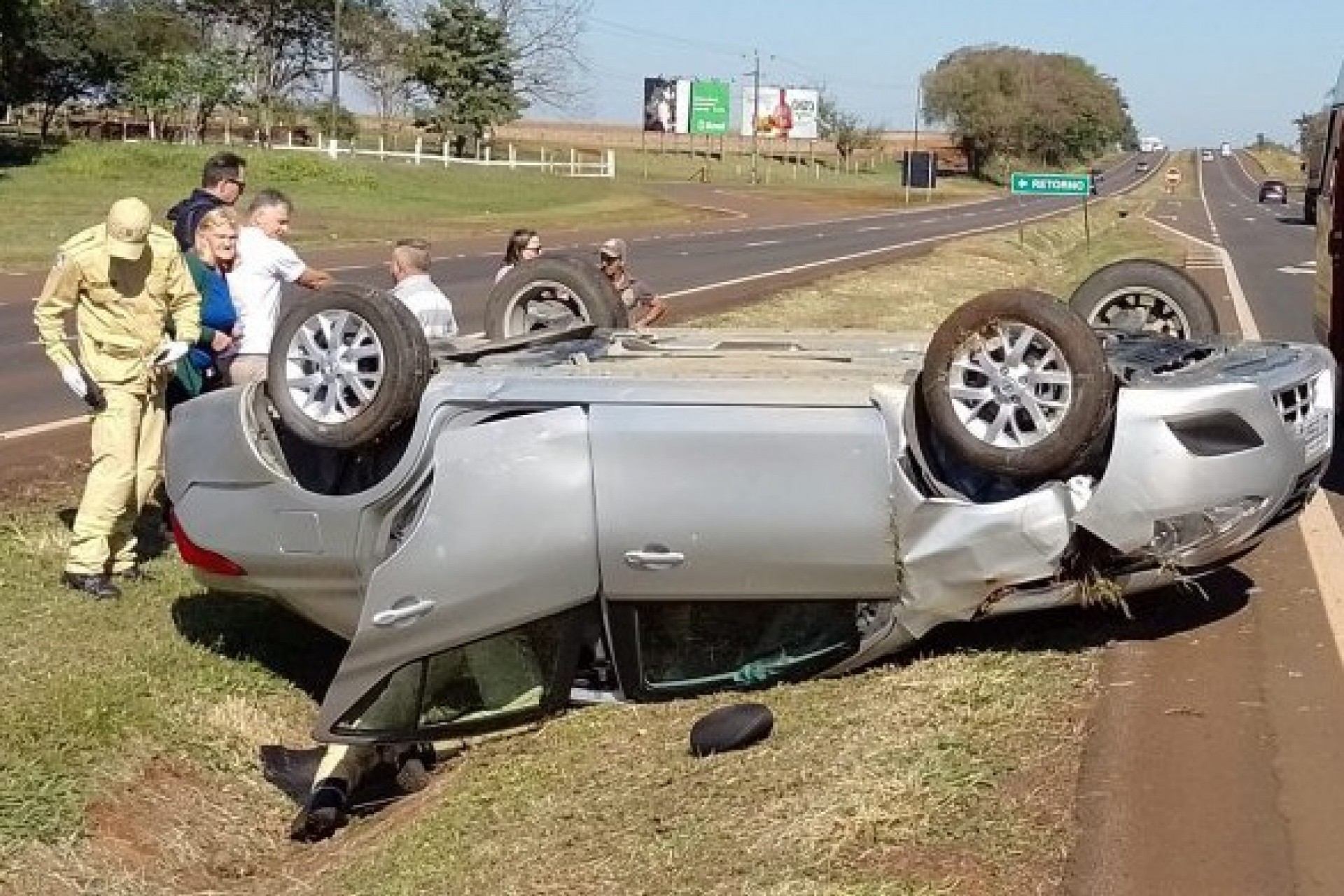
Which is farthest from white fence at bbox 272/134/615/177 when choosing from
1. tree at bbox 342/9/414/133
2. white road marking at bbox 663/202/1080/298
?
white road marking at bbox 663/202/1080/298

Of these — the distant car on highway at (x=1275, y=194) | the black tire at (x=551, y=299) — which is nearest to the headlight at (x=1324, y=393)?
the black tire at (x=551, y=299)

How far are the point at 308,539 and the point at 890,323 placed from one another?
41.6ft

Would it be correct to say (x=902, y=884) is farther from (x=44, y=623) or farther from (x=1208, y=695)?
(x=44, y=623)

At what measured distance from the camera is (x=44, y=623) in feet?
22.3

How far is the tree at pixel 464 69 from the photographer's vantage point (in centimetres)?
7031

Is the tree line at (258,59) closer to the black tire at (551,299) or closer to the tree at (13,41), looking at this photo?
the tree at (13,41)

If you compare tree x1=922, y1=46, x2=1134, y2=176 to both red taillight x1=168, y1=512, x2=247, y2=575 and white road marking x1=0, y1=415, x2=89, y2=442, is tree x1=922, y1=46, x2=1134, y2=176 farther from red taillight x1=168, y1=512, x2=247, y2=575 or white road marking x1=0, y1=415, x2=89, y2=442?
red taillight x1=168, y1=512, x2=247, y2=575

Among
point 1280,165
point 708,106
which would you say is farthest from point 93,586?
point 1280,165

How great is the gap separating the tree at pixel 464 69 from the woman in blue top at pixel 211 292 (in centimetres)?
6403

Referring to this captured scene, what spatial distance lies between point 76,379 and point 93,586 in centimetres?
86

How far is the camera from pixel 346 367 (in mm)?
5723

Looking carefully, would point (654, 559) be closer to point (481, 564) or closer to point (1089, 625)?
point (481, 564)

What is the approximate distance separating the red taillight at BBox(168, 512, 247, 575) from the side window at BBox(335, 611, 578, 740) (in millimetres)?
809

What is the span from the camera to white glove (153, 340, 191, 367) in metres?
7.09
